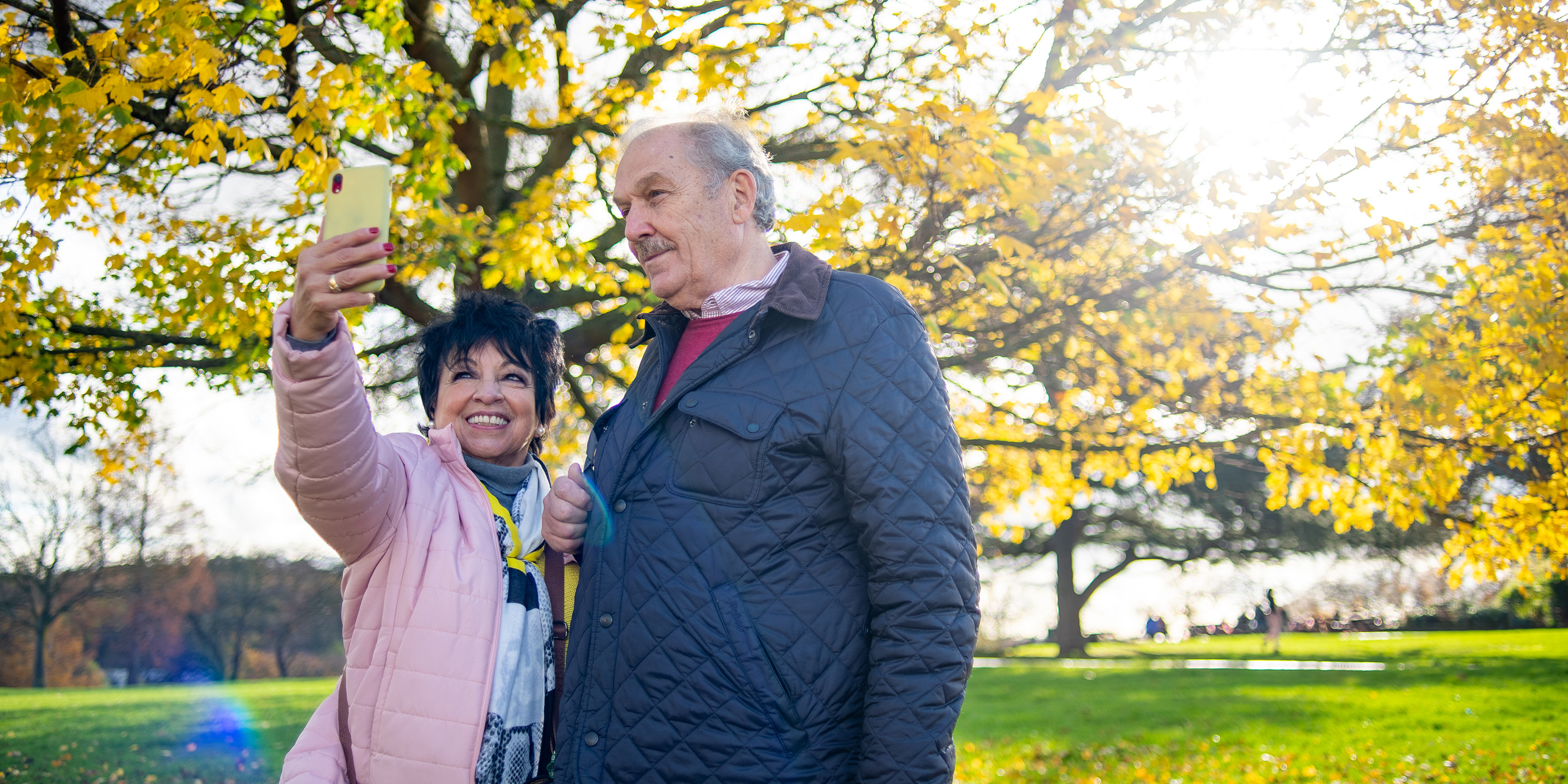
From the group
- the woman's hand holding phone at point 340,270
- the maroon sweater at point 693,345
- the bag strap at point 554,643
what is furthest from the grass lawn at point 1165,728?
the woman's hand holding phone at point 340,270

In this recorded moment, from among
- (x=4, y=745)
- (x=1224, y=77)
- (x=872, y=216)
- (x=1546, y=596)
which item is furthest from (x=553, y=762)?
(x=1546, y=596)

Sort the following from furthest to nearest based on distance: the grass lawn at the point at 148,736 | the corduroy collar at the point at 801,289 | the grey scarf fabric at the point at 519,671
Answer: the grass lawn at the point at 148,736, the grey scarf fabric at the point at 519,671, the corduroy collar at the point at 801,289

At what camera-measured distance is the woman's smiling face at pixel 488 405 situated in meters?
2.40

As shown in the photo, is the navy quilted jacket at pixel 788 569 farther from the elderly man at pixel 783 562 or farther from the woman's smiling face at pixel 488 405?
the woman's smiling face at pixel 488 405

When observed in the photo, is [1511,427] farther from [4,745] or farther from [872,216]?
[4,745]

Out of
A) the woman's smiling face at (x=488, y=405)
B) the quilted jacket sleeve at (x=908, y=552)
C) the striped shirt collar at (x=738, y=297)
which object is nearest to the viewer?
the quilted jacket sleeve at (x=908, y=552)

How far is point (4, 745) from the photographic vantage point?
29.8 ft

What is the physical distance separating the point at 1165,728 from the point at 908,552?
9796 mm

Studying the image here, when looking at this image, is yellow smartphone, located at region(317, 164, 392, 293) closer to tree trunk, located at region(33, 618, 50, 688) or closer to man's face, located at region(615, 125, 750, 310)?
man's face, located at region(615, 125, 750, 310)

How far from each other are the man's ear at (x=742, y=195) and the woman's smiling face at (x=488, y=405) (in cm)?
75

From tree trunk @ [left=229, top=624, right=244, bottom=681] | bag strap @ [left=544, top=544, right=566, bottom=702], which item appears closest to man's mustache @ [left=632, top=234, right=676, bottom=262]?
bag strap @ [left=544, top=544, right=566, bottom=702]

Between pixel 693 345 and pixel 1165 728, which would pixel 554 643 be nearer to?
pixel 693 345

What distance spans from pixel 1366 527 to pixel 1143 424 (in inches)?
60.7

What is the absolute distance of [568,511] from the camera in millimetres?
2012
